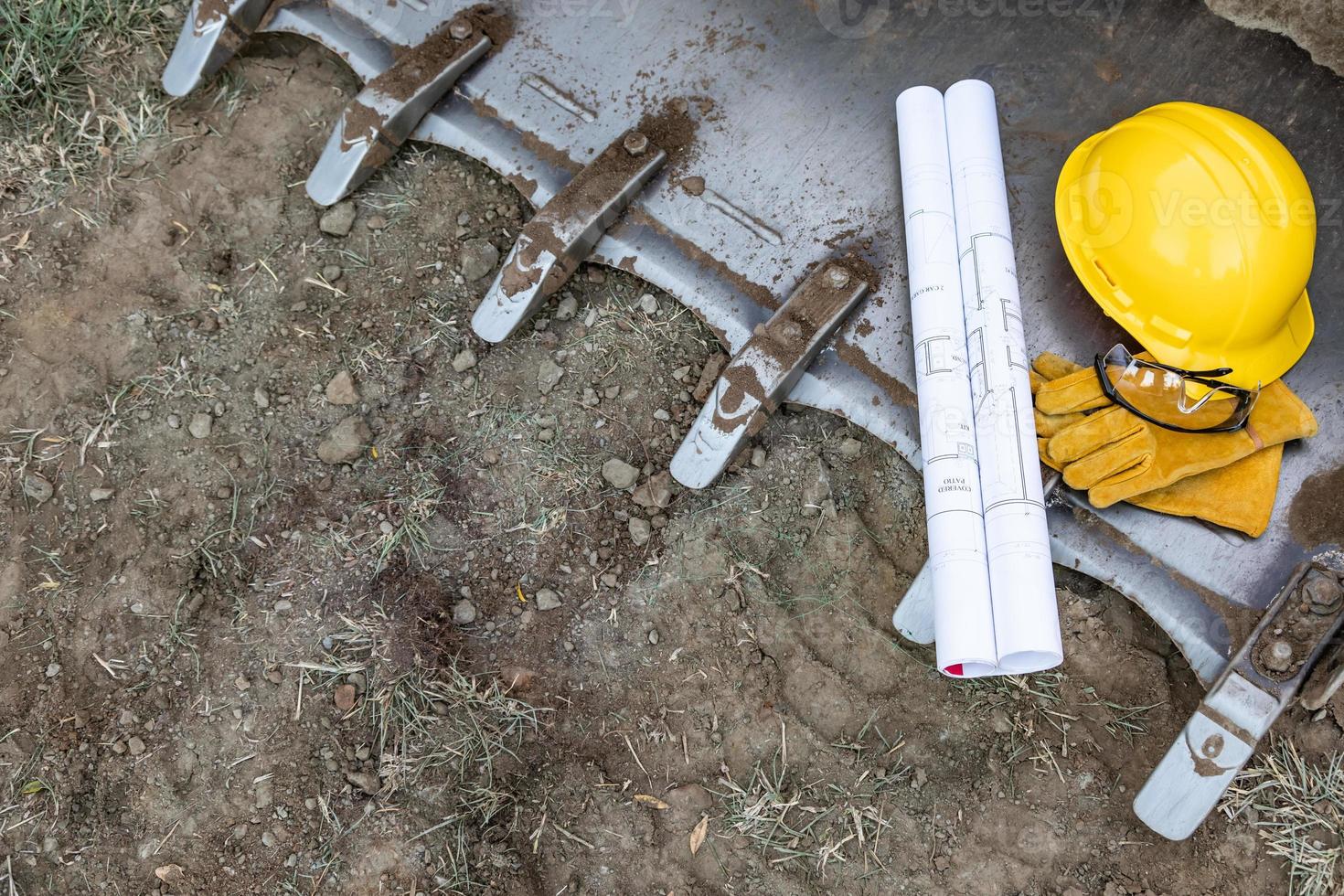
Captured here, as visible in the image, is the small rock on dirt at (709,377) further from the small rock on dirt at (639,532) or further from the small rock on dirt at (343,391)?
the small rock on dirt at (343,391)

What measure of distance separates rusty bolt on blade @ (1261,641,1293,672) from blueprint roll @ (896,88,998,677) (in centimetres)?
62

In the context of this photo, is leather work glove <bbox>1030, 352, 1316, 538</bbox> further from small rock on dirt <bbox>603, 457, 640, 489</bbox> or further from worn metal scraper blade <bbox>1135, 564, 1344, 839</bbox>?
small rock on dirt <bbox>603, 457, 640, 489</bbox>

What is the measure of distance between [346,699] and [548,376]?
0.98 m

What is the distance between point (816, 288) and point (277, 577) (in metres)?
1.58

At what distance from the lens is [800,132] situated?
2.59 metres

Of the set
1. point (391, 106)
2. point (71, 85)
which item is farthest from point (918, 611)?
point (71, 85)

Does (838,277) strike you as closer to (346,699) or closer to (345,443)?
(345,443)

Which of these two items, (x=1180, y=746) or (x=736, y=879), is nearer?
(x=1180, y=746)

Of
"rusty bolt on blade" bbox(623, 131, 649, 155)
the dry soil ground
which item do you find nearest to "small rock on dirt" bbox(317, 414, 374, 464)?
the dry soil ground

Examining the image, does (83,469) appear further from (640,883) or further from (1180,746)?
(1180,746)

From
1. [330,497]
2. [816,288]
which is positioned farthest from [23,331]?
[816,288]

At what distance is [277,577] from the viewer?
248cm

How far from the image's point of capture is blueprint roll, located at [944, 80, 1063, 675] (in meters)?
2.06

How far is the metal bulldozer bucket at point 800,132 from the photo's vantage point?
2385mm
